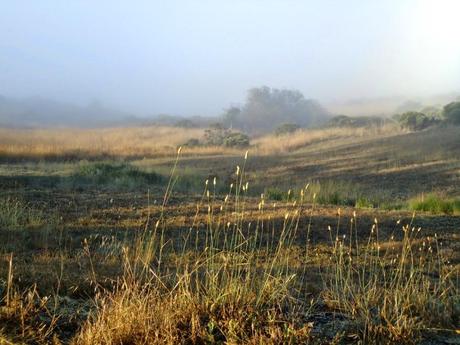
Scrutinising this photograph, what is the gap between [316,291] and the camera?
4941mm

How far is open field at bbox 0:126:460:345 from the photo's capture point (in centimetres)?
358

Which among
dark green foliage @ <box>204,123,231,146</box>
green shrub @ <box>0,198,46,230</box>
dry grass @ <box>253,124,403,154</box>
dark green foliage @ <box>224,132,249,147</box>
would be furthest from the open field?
dark green foliage @ <box>204,123,231,146</box>

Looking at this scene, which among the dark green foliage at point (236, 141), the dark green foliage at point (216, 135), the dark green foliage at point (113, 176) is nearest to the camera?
the dark green foliage at point (113, 176)

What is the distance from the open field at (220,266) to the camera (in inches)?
141

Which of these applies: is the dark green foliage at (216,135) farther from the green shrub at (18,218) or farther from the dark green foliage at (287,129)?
the green shrub at (18,218)

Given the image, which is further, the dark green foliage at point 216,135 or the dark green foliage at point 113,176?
the dark green foliage at point 216,135

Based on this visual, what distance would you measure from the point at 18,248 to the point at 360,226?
510 centimetres

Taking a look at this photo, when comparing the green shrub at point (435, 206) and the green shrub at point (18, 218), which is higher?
the green shrub at point (18, 218)

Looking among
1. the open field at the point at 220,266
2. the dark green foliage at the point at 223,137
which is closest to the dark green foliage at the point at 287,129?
the dark green foliage at the point at 223,137

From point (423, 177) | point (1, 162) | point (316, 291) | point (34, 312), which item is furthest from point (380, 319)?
point (1, 162)

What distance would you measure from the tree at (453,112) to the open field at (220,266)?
20.0 meters

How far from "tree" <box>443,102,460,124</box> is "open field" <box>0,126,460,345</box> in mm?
20023

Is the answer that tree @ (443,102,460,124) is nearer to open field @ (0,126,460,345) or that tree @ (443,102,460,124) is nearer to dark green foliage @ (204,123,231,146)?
dark green foliage @ (204,123,231,146)

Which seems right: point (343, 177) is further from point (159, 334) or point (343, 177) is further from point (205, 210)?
point (159, 334)
